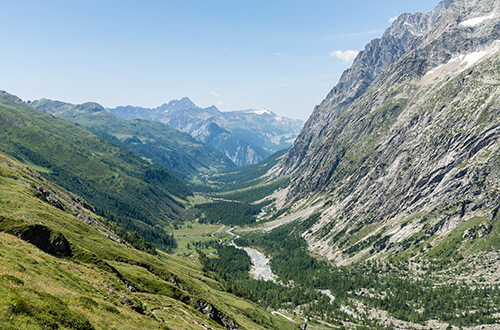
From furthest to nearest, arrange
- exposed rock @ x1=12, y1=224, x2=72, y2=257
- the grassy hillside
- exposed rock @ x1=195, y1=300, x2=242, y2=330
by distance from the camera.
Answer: exposed rock @ x1=195, y1=300, x2=242, y2=330 → exposed rock @ x1=12, y1=224, x2=72, y2=257 → the grassy hillside

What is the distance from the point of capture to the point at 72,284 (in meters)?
50.0

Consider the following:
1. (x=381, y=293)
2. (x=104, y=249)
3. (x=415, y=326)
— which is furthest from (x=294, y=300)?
(x=104, y=249)

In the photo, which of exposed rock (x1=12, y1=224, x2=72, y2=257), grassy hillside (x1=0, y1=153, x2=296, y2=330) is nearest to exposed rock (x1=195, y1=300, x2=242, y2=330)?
grassy hillside (x1=0, y1=153, x2=296, y2=330)

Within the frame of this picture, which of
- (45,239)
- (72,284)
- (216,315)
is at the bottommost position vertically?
(216,315)

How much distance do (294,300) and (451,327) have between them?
80774mm

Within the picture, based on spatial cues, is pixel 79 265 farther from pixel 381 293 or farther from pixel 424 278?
pixel 424 278

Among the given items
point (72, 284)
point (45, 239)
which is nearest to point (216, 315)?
point (45, 239)

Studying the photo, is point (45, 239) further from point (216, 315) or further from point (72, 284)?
point (216, 315)

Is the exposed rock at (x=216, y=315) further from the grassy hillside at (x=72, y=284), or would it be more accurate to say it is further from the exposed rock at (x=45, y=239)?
the exposed rock at (x=45, y=239)

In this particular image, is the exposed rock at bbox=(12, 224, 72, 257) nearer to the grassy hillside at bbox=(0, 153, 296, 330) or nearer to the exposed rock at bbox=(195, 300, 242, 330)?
the grassy hillside at bbox=(0, 153, 296, 330)

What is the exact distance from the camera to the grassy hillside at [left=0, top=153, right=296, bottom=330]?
31.7 meters

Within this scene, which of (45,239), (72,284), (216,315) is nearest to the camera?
(72,284)

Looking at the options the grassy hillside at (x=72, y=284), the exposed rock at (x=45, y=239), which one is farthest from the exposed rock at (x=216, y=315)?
the exposed rock at (x=45, y=239)

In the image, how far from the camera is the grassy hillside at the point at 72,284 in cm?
3170
